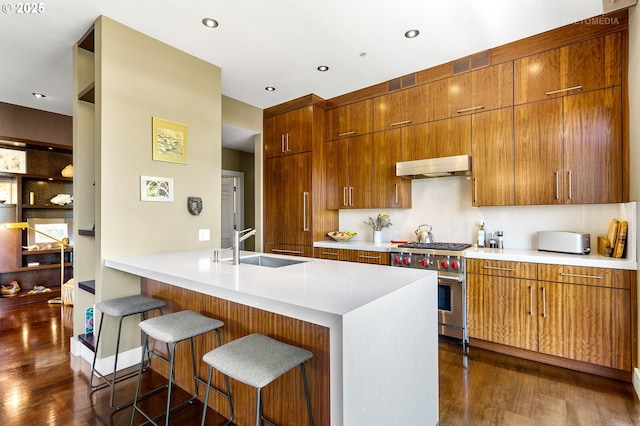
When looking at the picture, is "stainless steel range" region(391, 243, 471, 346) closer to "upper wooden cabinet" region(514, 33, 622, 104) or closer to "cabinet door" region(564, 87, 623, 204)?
"cabinet door" region(564, 87, 623, 204)

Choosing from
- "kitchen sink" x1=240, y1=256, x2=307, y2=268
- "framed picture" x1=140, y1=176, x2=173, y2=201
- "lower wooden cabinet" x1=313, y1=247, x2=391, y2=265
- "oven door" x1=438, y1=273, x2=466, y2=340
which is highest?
"framed picture" x1=140, y1=176, x2=173, y2=201

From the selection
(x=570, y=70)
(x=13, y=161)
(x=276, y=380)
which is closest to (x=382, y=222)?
(x=570, y=70)

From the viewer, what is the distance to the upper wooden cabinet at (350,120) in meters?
3.89

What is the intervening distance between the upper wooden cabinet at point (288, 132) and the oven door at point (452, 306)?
227 cm

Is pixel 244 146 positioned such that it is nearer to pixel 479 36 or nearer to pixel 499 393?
pixel 479 36

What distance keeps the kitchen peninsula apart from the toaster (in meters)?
1.70

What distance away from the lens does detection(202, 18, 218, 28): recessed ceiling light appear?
248 centimetres

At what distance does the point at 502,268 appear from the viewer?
8.96 ft

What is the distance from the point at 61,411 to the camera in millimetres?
1947

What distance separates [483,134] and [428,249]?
1236 millimetres

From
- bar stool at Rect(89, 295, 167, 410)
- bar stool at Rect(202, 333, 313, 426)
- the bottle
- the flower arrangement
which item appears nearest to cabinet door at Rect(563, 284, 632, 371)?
the bottle

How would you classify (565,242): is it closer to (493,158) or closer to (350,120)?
(493,158)

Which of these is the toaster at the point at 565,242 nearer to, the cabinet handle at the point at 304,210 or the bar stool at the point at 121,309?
the cabinet handle at the point at 304,210

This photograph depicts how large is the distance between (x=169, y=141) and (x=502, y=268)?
122 inches
